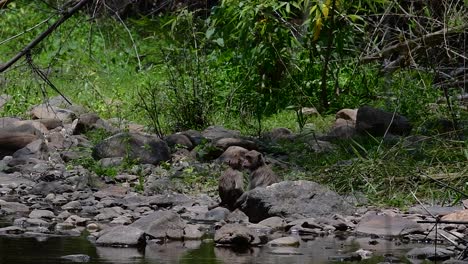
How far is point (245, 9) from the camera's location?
915cm

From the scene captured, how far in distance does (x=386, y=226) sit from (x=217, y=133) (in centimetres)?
329

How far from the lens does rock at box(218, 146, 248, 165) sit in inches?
285

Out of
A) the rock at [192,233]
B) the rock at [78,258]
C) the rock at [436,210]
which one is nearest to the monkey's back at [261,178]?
the rock at [436,210]

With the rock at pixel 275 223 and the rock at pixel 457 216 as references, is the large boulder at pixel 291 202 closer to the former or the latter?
the rock at pixel 275 223

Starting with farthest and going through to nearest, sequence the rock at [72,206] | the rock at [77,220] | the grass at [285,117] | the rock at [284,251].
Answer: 1. the grass at [285,117]
2. the rock at [72,206]
3. the rock at [77,220]
4. the rock at [284,251]

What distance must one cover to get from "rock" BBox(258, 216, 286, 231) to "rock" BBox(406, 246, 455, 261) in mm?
1052

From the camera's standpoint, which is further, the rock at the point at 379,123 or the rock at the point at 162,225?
the rock at the point at 379,123

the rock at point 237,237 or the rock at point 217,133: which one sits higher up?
the rock at point 217,133

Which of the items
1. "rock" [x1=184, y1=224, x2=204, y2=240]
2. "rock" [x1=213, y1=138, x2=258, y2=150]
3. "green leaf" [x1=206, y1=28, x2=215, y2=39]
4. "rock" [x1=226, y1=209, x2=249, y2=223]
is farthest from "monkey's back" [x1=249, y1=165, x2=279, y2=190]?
"green leaf" [x1=206, y1=28, x2=215, y2=39]

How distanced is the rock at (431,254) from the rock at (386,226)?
0.63 meters

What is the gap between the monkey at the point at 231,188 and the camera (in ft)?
22.4

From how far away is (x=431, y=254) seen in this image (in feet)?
17.2

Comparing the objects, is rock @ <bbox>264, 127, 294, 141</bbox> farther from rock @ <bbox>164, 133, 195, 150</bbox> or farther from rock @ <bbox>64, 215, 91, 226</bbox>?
rock @ <bbox>64, 215, 91, 226</bbox>

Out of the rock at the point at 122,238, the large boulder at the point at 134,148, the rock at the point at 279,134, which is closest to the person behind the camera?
the rock at the point at 122,238
